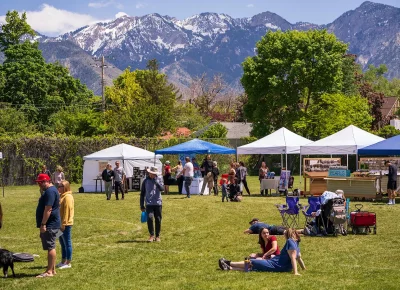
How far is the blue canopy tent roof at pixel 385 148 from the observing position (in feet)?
83.7

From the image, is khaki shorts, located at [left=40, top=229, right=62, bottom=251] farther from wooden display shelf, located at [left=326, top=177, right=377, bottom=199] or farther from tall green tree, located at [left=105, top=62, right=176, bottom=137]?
tall green tree, located at [left=105, top=62, right=176, bottom=137]

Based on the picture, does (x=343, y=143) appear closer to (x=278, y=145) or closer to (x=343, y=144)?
(x=343, y=144)

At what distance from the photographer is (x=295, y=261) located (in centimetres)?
1157

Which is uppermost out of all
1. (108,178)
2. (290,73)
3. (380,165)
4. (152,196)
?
(290,73)

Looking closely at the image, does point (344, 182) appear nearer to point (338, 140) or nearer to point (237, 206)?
point (338, 140)

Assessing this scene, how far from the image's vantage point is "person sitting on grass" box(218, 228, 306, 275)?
11586 millimetres

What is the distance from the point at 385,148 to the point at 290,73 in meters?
28.9

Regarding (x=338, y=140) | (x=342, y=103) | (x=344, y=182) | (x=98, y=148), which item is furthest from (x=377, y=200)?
(x=342, y=103)

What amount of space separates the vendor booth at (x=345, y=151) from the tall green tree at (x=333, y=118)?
20609mm

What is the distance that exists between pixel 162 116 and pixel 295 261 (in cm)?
4148

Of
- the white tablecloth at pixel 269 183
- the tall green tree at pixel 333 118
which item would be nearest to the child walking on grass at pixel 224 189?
the white tablecloth at pixel 269 183

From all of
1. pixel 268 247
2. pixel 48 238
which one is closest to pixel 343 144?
pixel 268 247

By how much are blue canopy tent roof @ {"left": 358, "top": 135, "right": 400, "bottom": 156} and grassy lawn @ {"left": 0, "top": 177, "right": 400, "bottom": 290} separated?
3.10m

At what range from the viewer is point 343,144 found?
28.0 meters
